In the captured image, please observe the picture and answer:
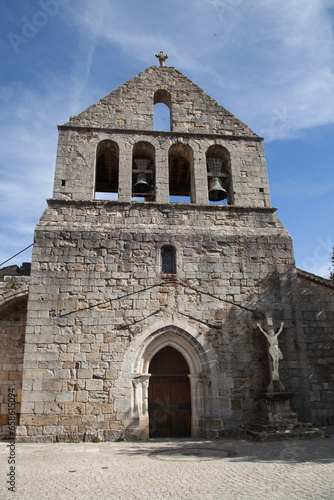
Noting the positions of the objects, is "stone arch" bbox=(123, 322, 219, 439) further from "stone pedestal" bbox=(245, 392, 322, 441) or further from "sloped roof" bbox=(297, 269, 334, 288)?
"sloped roof" bbox=(297, 269, 334, 288)

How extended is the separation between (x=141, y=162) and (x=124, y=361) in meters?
5.38

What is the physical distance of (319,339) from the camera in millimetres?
9188

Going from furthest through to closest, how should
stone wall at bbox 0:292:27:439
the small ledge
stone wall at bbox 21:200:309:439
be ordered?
the small ledge < stone wall at bbox 0:292:27:439 < stone wall at bbox 21:200:309:439

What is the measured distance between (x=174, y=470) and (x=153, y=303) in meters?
4.08

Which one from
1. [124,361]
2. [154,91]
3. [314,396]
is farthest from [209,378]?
[154,91]

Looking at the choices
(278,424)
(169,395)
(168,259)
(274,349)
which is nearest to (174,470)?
(278,424)

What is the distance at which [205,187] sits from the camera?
10172 millimetres

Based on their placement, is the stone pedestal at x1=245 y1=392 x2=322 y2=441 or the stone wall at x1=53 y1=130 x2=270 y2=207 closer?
the stone pedestal at x1=245 y1=392 x2=322 y2=441

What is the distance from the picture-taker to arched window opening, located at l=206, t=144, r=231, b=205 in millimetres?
10445

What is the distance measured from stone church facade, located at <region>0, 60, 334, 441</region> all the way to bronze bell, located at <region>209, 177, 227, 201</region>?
0.18 ft

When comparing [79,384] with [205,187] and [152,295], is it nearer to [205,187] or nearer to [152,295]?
[152,295]

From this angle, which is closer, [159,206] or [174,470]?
[174,470]

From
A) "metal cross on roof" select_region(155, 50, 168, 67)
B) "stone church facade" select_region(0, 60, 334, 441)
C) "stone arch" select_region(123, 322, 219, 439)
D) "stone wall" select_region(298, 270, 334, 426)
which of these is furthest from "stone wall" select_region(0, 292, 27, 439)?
"metal cross on roof" select_region(155, 50, 168, 67)

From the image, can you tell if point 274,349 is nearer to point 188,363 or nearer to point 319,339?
point 319,339
